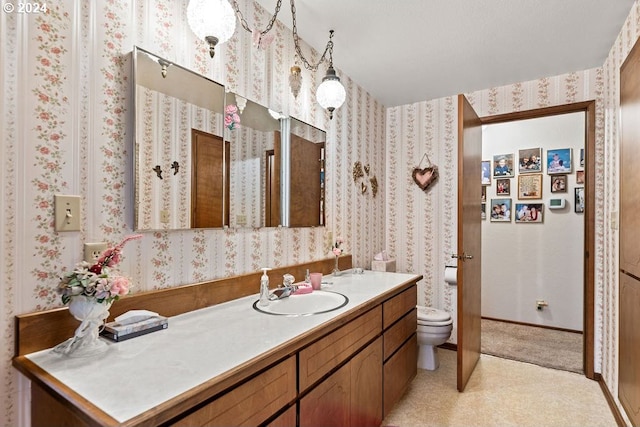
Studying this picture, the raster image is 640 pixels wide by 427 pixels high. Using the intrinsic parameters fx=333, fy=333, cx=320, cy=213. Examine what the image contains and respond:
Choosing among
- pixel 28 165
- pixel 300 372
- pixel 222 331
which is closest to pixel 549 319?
pixel 300 372

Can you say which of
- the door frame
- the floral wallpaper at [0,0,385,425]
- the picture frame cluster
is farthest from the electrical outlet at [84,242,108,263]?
the picture frame cluster

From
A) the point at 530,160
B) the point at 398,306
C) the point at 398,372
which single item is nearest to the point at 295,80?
the point at 398,306

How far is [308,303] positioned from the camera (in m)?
1.74

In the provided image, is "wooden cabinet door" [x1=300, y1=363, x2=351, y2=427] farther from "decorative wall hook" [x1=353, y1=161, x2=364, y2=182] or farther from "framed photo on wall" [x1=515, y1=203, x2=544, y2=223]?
"framed photo on wall" [x1=515, y1=203, x2=544, y2=223]

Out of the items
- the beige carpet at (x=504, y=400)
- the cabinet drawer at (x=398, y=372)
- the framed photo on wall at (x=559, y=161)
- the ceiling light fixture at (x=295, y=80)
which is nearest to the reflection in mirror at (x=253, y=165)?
the ceiling light fixture at (x=295, y=80)

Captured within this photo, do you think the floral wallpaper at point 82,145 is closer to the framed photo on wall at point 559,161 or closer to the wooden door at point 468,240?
the wooden door at point 468,240

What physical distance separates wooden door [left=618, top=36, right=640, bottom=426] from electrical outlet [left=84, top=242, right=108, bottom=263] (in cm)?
237

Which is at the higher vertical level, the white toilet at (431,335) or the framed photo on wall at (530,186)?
the framed photo on wall at (530,186)

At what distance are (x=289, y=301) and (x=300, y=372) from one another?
55 centimetres

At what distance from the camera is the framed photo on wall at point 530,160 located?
3.75 meters

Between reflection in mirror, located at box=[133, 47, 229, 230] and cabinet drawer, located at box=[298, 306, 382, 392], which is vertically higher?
reflection in mirror, located at box=[133, 47, 229, 230]

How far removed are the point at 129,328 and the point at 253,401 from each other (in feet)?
1.57

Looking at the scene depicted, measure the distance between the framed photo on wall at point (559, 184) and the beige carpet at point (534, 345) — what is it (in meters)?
1.53

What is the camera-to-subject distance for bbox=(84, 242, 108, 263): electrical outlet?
1.12 meters
